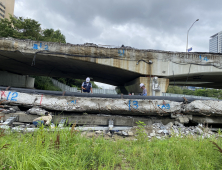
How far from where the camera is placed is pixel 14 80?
1609cm

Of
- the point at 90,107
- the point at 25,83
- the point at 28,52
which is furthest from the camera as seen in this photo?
the point at 25,83

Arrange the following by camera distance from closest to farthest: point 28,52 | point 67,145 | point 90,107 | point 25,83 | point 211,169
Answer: point 211,169, point 67,145, point 90,107, point 28,52, point 25,83

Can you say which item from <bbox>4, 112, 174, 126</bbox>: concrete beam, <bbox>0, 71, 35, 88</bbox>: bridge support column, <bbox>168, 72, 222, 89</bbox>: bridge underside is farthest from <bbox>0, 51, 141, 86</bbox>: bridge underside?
<bbox>4, 112, 174, 126</bbox>: concrete beam

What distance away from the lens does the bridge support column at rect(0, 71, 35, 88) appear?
14477 mm

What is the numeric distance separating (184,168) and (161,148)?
0.69 meters

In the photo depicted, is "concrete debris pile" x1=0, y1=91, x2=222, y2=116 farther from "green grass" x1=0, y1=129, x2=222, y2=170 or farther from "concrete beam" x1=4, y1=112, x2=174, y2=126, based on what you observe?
"green grass" x1=0, y1=129, x2=222, y2=170

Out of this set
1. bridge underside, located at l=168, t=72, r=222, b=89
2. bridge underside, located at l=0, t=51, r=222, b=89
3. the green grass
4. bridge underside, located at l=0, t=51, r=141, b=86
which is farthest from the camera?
bridge underside, located at l=168, t=72, r=222, b=89

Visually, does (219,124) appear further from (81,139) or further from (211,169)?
(81,139)

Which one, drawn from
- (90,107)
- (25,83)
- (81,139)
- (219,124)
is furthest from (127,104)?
(25,83)

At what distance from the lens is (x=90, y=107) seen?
4.76 metres

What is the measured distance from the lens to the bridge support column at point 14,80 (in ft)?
47.5

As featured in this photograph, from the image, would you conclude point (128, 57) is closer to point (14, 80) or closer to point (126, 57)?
point (126, 57)

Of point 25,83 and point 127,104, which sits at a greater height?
point 25,83

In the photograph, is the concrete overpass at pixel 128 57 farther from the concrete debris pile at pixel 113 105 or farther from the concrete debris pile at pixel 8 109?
the concrete debris pile at pixel 8 109
